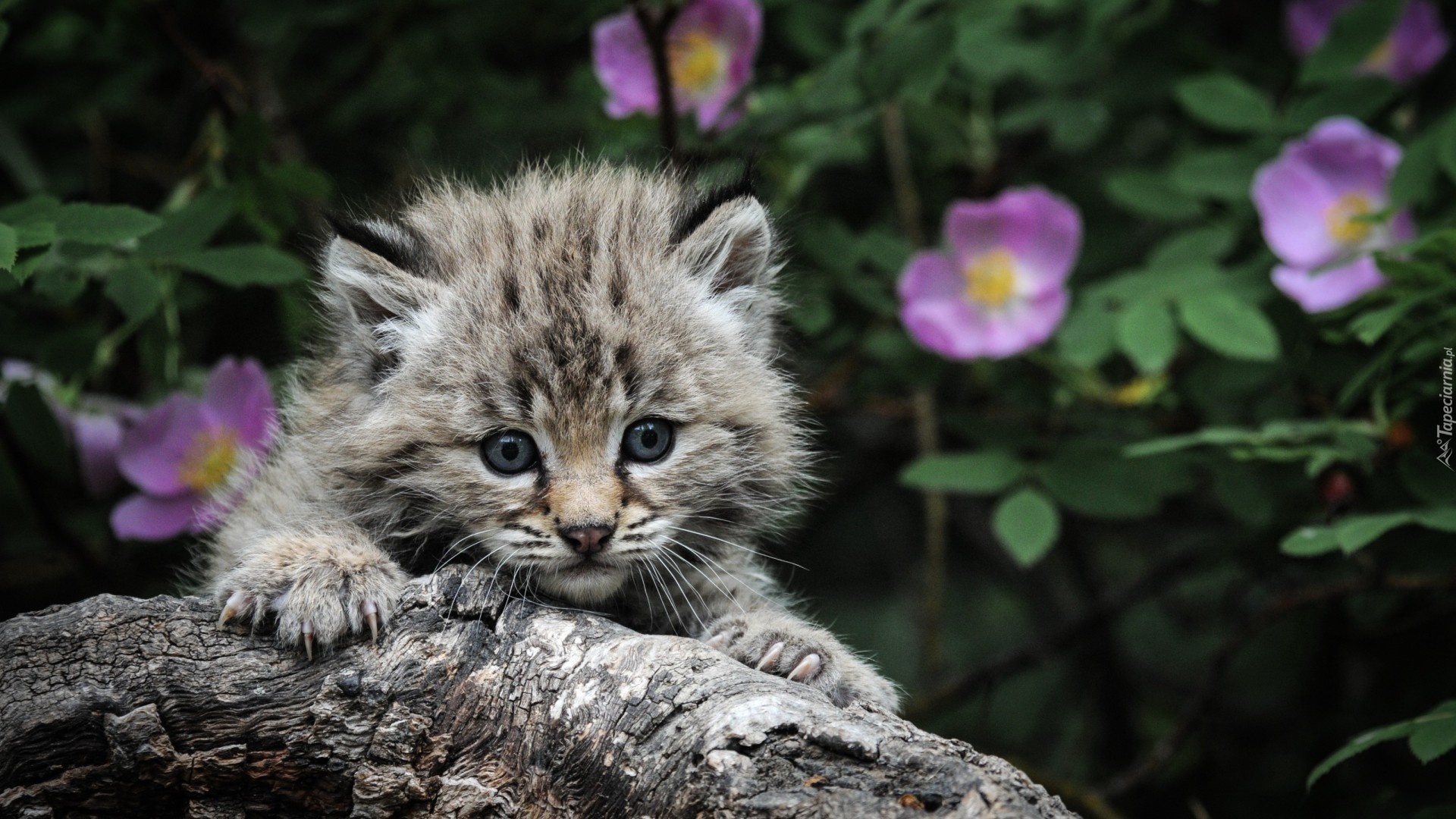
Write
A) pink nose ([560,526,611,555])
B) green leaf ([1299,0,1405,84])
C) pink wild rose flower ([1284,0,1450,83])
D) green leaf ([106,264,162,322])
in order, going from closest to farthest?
pink nose ([560,526,611,555])
green leaf ([106,264,162,322])
green leaf ([1299,0,1405,84])
pink wild rose flower ([1284,0,1450,83])

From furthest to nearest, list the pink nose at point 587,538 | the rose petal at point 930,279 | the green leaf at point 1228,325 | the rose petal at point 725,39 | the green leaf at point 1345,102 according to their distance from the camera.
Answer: the rose petal at point 930,279 → the rose petal at point 725,39 → the green leaf at point 1345,102 → the green leaf at point 1228,325 → the pink nose at point 587,538

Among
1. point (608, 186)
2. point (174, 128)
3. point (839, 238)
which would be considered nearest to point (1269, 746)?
point (839, 238)

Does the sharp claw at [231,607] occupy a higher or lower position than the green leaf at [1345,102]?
higher

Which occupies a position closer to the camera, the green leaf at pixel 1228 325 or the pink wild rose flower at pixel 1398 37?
the green leaf at pixel 1228 325

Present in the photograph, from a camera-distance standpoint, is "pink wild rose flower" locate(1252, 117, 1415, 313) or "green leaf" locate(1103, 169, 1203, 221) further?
"green leaf" locate(1103, 169, 1203, 221)

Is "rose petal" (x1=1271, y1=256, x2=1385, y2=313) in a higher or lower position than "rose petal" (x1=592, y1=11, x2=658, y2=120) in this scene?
lower

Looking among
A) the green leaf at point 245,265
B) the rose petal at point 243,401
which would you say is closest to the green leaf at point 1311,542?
the green leaf at point 245,265

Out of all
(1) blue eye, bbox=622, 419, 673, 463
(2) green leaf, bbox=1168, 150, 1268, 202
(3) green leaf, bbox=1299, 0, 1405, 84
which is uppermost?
(3) green leaf, bbox=1299, 0, 1405, 84

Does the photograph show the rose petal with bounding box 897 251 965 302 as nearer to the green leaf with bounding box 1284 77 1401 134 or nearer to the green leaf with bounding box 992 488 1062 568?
the green leaf with bounding box 992 488 1062 568

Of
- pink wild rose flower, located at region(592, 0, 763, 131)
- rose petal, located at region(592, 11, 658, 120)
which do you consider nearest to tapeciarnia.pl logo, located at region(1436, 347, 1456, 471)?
pink wild rose flower, located at region(592, 0, 763, 131)

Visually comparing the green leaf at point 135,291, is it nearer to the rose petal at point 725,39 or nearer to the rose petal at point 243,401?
the rose petal at point 243,401
